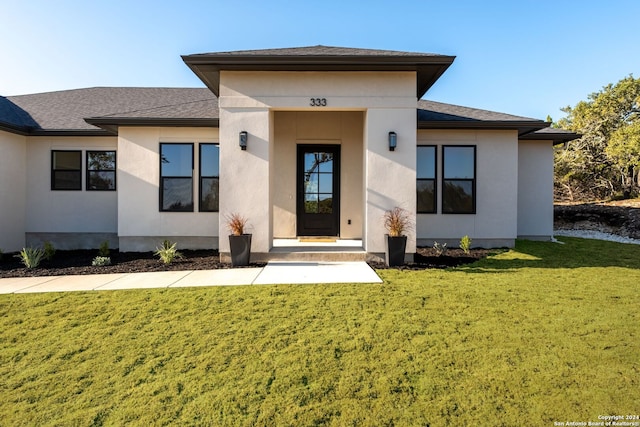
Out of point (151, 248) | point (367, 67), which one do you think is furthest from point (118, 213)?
point (367, 67)

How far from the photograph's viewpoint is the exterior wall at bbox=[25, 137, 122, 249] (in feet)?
31.7

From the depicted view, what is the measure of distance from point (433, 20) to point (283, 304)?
37.0 feet

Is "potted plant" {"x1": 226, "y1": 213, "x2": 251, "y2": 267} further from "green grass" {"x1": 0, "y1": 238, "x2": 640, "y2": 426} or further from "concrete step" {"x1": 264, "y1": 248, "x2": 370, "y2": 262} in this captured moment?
"green grass" {"x1": 0, "y1": 238, "x2": 640, "y2": 426}

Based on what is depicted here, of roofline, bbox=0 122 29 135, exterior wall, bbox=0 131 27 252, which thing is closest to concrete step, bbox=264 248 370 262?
exterior wall, bbox=0 131 27 252

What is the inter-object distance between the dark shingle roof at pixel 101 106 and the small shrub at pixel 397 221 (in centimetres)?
535

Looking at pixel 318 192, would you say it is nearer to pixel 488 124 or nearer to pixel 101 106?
pixel 488 124

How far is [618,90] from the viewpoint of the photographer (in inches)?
823

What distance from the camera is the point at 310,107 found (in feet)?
23.9

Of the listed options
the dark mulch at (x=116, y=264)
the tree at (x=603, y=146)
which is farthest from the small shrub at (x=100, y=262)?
the tree at (x=603, y=146)

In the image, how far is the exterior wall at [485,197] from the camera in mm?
9336

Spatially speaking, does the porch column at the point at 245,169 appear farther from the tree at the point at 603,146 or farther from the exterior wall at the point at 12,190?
the tree at the point at 603,146

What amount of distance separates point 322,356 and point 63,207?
399 inches

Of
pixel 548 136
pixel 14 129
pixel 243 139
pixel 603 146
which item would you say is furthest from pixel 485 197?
pixel 603 146

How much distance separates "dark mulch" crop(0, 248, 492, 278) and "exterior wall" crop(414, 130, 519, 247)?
2.32ft
